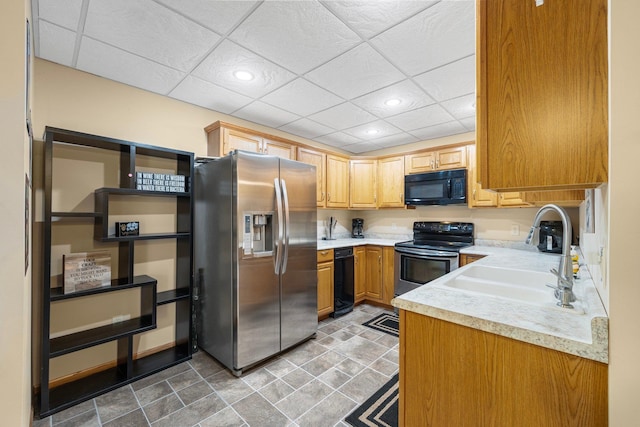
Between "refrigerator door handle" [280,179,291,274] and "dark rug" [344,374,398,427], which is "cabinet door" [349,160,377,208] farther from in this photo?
"dark rug" [344,374,398,427]

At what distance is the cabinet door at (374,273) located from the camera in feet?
13.0

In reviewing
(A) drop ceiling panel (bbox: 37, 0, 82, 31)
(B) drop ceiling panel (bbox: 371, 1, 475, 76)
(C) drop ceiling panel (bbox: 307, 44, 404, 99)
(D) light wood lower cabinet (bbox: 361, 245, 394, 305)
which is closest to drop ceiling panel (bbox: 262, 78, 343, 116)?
(C) drop ceiling panel (bbox: 307, 44, 404, 99)

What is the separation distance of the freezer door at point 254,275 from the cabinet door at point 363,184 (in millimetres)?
2081

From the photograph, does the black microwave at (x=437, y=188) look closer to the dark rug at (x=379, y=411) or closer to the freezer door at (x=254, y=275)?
the freezer door at (x=254, y=275)

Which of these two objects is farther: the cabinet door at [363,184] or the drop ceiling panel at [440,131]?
the cabinet door at [363,184]

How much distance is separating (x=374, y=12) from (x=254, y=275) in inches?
82.5

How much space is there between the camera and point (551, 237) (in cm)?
297

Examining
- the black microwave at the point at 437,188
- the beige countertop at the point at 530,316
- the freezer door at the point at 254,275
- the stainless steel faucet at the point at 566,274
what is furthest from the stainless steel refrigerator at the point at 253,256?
the stainless steel faucet at the point at 566,274

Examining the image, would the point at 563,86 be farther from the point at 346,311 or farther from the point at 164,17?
the point at 346,311

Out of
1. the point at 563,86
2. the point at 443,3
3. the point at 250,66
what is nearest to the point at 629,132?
the point at 563,86

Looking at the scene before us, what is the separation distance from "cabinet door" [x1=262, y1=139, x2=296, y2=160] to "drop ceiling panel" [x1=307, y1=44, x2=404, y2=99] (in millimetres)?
1062

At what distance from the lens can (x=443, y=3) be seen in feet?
5.05

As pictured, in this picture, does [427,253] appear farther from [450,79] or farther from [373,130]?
[450,79]

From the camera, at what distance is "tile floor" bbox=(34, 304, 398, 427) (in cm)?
181
